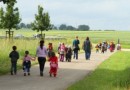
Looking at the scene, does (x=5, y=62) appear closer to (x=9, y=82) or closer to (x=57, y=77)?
(x=57, y=77)

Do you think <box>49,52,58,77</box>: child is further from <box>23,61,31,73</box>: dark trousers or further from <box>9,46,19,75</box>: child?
<box>9,46,19,75</box>: child

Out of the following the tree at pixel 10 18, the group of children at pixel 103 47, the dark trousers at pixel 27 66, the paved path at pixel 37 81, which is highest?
the tree at pixel 10 18

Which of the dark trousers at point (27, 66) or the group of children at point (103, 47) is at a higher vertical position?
the dark trousers at point (27, 66)

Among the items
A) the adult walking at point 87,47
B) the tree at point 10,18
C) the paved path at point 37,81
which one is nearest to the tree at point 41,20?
the tree at point 10,18

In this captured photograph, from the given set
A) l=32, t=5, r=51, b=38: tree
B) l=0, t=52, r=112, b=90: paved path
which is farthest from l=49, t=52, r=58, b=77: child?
l=32, t=5, r=51, b=38: tree

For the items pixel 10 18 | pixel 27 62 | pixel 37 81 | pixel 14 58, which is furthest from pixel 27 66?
pixel 10 18

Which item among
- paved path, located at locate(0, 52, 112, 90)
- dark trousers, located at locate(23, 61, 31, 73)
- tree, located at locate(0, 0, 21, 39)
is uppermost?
tree, located at locate(0, 0, 21, 39)

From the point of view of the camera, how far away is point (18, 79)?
20375 mm

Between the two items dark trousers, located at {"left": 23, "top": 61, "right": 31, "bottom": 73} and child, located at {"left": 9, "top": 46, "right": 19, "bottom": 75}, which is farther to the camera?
child, located at {"left": 9, "top": 46, "right": 19, "bottom": 75}

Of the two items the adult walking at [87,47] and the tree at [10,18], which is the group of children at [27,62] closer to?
the adult walking at [87,47]

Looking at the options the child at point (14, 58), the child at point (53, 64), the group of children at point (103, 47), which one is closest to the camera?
the child at point (53, 64)

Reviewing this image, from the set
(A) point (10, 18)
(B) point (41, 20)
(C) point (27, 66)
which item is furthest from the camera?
(B) point (41, 20)

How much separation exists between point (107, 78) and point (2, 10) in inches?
1747

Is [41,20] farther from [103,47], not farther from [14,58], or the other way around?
[14,58]
